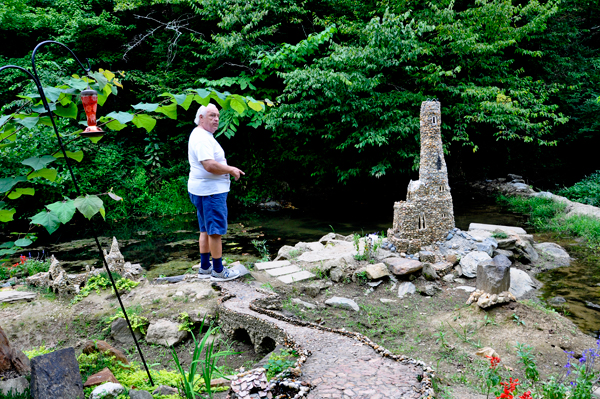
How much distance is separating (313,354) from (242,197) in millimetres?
11140

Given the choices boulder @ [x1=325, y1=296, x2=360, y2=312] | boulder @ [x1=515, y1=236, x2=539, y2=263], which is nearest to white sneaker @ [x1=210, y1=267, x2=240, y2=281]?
boulder @ [x1=325, y1=296, x2=360, y2=312]

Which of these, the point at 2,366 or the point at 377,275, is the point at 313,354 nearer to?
the point at 2,366

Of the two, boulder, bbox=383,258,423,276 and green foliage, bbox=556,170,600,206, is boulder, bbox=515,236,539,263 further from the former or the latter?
green foliage, bbox=556,170,600,206

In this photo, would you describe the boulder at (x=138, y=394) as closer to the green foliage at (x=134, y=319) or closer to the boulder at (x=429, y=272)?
the green foliage at (x=134, y=319)

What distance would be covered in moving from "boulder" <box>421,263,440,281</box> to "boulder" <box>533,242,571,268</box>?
2445mm

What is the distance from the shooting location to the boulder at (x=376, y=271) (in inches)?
214

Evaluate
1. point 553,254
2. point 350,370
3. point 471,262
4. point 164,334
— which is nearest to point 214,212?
point 164,334

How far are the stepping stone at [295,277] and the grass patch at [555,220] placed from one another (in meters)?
5.55

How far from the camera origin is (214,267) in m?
4.89

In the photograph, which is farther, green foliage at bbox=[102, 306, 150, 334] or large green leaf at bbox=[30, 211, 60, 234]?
green foliage at bbox=[102, 306, 150, 334]

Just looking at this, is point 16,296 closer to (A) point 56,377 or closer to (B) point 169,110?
(A) point 56,377

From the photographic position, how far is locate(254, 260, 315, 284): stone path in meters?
5.38

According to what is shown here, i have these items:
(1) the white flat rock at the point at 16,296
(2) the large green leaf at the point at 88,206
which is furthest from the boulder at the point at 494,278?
(1) the white flat rock at the point at 16,296

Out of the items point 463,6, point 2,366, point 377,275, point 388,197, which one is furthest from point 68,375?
point 463,6
